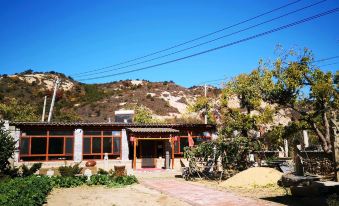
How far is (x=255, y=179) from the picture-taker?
19703 millimetres

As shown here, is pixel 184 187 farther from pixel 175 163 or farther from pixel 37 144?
pixel 37 144

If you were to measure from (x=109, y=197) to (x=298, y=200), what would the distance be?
860 centimetres

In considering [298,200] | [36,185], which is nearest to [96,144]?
[36,185]

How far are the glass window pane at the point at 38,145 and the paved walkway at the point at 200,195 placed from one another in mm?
10630

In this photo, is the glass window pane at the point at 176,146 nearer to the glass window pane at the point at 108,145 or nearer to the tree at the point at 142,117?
the glass window pane at the point at 108,145

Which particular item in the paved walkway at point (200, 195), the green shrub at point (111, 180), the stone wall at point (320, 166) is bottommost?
the paved walkway at point (200, 195)

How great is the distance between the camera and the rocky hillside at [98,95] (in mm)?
66875

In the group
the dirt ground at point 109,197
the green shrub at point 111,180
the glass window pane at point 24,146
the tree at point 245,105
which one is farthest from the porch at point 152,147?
the dirt ground at point 109,197

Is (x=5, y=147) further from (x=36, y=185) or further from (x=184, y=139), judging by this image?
(x=184, y=139)

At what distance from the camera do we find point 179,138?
31.1 metres

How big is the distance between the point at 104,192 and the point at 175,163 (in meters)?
12.7

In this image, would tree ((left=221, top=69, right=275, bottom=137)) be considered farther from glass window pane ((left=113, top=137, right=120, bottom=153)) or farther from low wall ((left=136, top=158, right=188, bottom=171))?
glass window pane ((left=113, top=137, right=120, bottom=153))

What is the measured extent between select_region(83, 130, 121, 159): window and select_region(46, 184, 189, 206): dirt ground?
9180 millimetres

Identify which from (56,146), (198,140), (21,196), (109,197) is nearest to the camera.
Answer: (21,196)
